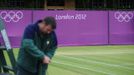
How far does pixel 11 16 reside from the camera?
80.9ft

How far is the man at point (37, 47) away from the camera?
7055 mm

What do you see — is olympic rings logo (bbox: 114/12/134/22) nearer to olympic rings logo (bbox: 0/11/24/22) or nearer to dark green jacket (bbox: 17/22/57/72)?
olympic rings logo (bbox: 0/11/24/22)

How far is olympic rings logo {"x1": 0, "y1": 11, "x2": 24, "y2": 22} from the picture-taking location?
24.5 metres

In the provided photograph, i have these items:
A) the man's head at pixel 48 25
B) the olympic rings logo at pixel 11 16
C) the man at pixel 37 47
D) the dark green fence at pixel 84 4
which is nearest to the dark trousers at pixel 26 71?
the man at pixel 37 47

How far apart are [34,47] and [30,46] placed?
2.8 inches

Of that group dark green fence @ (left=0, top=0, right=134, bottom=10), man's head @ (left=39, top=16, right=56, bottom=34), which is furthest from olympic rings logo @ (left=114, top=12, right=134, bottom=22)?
man's head @ (left=39, top=16, right=56, bottom=34)

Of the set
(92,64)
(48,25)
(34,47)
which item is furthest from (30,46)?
(92,64)

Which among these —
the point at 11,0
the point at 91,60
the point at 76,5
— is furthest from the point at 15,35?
the point at 76,5

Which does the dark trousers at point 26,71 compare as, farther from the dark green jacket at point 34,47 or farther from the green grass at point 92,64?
the green grass at point 92,64

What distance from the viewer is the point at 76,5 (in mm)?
40375

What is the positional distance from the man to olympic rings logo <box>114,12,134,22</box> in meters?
20.0

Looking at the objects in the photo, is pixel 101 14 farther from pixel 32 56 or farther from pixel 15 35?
pixel 32 56

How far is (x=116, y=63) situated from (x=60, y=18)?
9333 mm

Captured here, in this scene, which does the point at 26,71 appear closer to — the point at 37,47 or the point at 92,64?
the point at 37,47
